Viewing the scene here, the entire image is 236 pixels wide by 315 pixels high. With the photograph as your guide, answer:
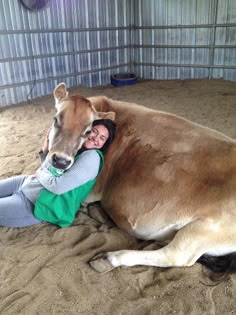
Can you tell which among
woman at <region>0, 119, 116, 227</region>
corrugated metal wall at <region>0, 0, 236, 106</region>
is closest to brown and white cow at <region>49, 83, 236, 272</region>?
woman at <region>0, 119, 116, 227</region>

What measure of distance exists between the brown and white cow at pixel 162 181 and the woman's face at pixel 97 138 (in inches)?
2.7

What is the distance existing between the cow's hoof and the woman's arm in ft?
1.81

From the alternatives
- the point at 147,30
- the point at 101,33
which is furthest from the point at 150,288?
the point at 147,30

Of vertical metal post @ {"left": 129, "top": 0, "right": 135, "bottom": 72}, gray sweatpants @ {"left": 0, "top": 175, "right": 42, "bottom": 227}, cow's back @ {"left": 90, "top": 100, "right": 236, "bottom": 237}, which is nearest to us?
cow's back @ {"left": 90, "top": 100, "right": 236, "bottom": 237}

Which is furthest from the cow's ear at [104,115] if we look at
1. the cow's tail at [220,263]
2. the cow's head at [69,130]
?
the cow's tail at [220,263]

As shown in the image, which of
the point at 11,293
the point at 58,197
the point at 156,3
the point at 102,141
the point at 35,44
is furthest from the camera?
the point at 156,3

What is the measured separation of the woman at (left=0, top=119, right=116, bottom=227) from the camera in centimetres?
241

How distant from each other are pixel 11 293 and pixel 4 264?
0.30 metres

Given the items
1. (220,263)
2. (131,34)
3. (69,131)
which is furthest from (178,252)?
(131,34)

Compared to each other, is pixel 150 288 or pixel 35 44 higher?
pixel 35 44

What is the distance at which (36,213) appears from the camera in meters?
2.49

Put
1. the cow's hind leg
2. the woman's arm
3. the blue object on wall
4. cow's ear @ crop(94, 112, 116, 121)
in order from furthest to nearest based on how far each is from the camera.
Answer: the blue object on wall, cow's ear @ crop(94, 112, 116, 121), the woman's arm, the cow's hind leg

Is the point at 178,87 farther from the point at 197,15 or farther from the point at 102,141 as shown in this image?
the point at 102,141

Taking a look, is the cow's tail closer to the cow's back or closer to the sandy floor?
the sandy floor
